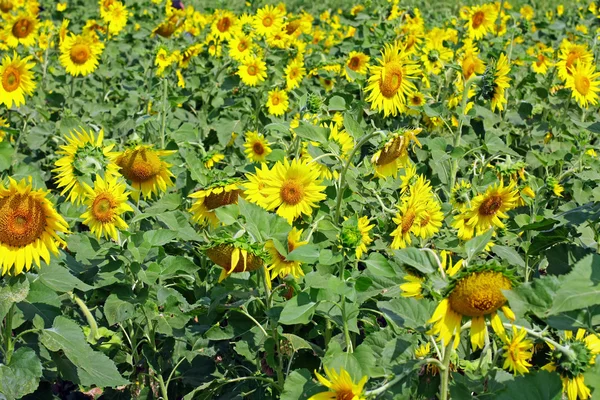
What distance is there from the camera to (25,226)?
1.88 meters

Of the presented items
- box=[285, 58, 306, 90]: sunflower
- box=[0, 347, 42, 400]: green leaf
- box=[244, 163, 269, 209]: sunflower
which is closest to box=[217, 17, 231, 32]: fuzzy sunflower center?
box=[285, 58, 306, 90]: sunflower

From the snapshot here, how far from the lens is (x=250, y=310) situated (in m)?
2.35

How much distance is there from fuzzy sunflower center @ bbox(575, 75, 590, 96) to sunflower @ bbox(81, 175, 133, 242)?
7.68 ft

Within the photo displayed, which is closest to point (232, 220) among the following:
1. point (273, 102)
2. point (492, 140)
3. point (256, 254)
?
point (256, 254)

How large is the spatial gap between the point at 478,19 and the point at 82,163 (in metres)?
3.65

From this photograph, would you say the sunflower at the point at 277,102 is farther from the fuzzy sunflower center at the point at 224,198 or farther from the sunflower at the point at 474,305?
the sunflower at the point at 474,305

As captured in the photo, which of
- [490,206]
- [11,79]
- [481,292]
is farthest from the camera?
[11,79]

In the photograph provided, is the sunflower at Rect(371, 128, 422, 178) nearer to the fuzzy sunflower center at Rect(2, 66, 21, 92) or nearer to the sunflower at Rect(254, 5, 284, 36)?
the fuzzy sunflower center at Rect(2, 66, 21, 92)

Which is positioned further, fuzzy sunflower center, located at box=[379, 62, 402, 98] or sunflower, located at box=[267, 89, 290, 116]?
sunflower, located at box=[267, 89, 290, 116]

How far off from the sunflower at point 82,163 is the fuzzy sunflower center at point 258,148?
1.19 meters

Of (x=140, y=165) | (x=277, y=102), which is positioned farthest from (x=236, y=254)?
(x=277, y=102)

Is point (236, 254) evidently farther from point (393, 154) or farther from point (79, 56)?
point (79, 56)

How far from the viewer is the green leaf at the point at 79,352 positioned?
1.98 meters

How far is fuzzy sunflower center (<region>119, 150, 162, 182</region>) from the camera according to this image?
2594mm
